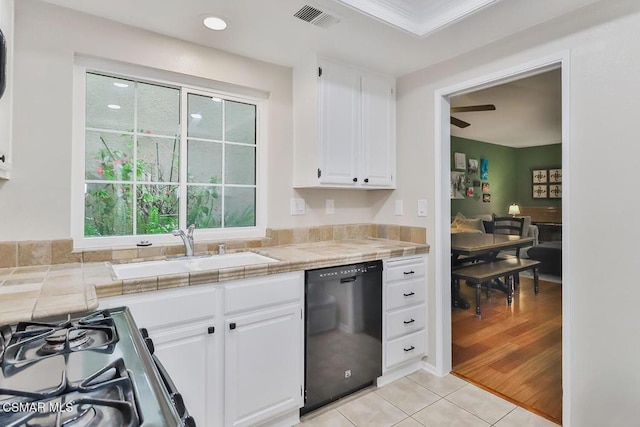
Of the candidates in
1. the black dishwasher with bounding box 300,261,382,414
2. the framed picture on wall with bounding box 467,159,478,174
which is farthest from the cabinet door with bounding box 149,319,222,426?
the framed picture on wall with bounding box 467,159,478,174

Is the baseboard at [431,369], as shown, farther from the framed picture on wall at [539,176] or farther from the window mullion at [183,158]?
the framed picture on wall at [539,176]

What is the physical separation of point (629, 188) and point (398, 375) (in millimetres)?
1826

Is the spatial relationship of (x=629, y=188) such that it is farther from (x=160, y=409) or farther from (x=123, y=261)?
(x=123, y=261)

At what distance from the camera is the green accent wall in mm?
6145

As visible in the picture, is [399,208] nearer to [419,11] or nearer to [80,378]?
[419,11]

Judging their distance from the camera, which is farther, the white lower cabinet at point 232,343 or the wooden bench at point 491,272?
the wooden bench at point 491,272

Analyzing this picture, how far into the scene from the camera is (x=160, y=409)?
22.8 inches

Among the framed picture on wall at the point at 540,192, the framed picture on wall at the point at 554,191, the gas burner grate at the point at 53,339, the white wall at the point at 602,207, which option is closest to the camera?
the gas burner grate at the point at 53,339

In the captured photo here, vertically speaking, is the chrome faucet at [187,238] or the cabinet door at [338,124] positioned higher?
the cabinet door at [338,124]

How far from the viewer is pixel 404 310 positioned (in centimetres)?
244

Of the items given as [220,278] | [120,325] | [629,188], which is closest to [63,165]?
[220,278]

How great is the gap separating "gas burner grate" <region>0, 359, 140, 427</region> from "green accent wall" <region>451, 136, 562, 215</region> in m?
6.08

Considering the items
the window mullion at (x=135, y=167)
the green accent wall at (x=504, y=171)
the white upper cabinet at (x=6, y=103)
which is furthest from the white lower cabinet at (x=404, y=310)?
the green accent wall at (x=504, y=171)

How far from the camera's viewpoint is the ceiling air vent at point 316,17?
180 cm
